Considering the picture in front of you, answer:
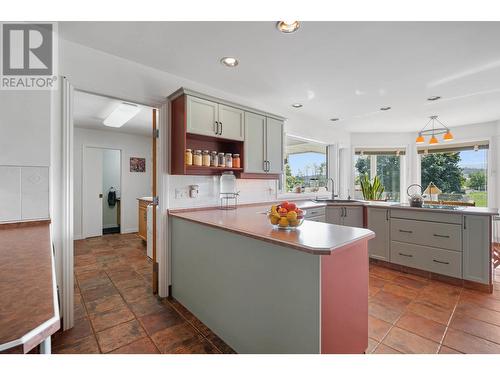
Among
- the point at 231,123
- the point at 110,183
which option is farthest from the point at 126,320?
the point at 110,183

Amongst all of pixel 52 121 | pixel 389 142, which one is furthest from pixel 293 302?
Result: pixel 389 142

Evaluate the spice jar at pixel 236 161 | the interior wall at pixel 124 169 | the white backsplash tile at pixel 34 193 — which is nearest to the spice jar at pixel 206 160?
the spice jar at pixel 236 161

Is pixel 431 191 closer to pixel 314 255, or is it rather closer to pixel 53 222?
pixel 314 255

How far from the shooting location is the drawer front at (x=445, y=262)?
274 cm

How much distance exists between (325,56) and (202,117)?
1.27 m

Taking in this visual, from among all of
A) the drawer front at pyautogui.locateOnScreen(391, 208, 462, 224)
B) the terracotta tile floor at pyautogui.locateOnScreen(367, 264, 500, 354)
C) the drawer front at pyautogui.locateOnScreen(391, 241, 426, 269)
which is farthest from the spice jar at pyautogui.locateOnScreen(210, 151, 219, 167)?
the drawer front at pyautogui.locateOnScreen(391, 241, 426, 269)

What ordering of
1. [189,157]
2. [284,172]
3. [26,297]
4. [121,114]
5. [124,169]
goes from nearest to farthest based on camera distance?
[26,297] → [189,157] → [121,114] → [284,172] → [124,169]

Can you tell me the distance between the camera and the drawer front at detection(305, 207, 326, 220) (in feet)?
10.6

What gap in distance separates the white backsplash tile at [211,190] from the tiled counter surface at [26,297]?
4.70 ft

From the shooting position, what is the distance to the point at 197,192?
8.78ft

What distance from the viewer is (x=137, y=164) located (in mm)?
5754

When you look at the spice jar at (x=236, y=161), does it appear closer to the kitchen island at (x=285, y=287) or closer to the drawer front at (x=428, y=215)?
the kitchen island at (x=285, y=287)

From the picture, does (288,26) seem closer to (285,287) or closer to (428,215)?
(285,287)

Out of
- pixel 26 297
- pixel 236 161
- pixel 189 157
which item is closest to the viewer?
pixel 26 297
